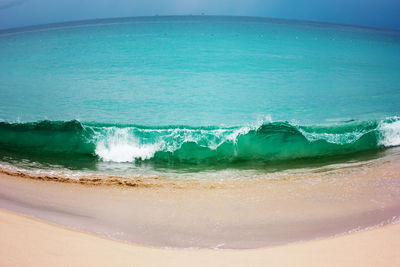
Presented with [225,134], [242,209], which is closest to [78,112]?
[225,134]

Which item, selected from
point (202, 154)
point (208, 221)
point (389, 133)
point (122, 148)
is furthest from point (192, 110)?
point (208, 221)

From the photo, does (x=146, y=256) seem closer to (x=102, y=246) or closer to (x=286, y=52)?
(x=102, y=246)

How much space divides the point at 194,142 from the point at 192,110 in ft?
11.9

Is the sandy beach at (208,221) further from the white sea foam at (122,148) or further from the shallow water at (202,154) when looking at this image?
the white sea foam at (122,148)

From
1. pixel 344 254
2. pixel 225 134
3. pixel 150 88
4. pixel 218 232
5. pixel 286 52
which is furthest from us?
pixel 286 52

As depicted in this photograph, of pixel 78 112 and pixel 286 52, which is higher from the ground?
pixel 286 52

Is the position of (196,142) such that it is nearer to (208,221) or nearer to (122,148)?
(122,148)

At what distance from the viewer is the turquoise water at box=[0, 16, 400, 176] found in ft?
27.9

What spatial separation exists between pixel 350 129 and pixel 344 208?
5894 mm

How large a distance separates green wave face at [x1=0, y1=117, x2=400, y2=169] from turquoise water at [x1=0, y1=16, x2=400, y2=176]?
0.03 meters

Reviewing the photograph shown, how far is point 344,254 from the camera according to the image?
343 centimetres

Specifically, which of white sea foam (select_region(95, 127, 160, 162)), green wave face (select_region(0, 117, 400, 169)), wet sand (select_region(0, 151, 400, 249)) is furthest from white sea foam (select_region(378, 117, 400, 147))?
white sea foam (select_region(95, 127, 160, 162))

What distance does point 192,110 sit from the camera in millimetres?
12211

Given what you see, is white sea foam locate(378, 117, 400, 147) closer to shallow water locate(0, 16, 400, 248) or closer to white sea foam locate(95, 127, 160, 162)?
shallow water locate(0, 16, 400, 248)
